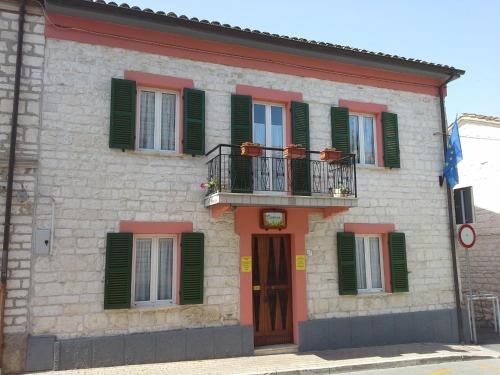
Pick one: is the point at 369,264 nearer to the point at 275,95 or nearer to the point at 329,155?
the point at 329,155

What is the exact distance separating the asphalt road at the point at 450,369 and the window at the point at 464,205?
379 centimetres

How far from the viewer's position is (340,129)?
416 inches

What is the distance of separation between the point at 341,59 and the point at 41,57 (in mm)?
6824

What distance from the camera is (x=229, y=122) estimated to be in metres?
9.66

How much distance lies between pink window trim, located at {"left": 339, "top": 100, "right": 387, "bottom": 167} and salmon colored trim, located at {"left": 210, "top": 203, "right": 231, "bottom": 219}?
13.7 feet

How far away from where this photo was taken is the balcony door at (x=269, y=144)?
31.5 feet

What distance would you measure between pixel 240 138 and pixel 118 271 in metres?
3.81

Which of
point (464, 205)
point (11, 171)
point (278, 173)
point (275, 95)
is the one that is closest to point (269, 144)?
point (278, 173)

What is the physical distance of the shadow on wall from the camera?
43.7 feet

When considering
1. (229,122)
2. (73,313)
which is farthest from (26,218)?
(229,122)

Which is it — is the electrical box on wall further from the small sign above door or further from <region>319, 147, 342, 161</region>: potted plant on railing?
<region>319, 147, 342, 161</region>: potted plant on railing

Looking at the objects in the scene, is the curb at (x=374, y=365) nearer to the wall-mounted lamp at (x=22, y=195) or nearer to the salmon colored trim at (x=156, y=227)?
the salmon colored trim at (x=156, y=227)

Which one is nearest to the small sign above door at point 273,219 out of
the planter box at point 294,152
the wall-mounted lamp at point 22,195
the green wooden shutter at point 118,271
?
the planter box at point 294,152

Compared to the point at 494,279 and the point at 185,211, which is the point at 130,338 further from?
the point at 494,279
